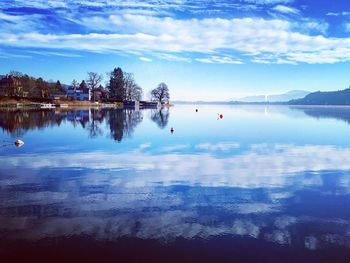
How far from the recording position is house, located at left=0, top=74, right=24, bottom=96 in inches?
5572

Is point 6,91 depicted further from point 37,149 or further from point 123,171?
point 123,171

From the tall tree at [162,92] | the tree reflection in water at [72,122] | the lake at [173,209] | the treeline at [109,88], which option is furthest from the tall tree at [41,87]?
the lake at [173,209]

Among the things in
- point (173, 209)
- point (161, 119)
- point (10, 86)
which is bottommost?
point (173, 209)

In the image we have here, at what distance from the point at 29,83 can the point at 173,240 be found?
18359 centimetres

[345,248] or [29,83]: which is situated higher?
[29,83]

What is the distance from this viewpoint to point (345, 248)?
7246 mm

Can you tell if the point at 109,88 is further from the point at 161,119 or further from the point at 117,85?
the point at 161,119

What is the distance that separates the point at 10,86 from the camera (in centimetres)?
14000

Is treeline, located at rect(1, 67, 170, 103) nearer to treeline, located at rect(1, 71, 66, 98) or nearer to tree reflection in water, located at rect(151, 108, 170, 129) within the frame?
treeline, located at rect(1, 71, 66, 98)

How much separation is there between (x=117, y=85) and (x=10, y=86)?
61630mm

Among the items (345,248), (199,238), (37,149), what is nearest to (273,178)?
(345,248)

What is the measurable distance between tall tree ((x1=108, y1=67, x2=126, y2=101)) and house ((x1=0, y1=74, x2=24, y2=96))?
54.1 m

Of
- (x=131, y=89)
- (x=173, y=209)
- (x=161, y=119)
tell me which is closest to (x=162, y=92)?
(x=131, y=89)

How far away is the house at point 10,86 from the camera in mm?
141538
